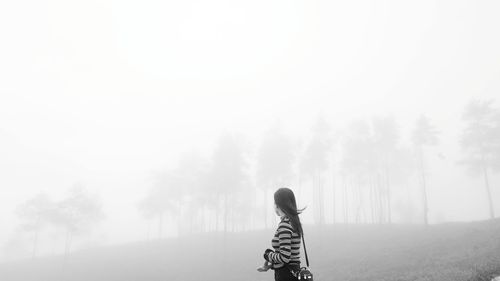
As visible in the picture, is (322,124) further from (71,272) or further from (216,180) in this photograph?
(71,272)

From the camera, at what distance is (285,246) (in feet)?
16.0

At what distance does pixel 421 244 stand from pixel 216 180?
2092 centimetres

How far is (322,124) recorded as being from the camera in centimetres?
4047

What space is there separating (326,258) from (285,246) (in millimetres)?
23653

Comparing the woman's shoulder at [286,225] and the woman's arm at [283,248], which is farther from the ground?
the woman's shoulder at [286,225]

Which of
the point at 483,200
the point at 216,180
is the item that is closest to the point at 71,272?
the point at 216,180

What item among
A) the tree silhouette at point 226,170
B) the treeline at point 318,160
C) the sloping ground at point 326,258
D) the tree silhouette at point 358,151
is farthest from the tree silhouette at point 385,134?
the tree silhouette at point 226,170

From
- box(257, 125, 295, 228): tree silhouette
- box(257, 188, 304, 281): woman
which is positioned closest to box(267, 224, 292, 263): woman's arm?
box(257, 188, 304, 281): woman

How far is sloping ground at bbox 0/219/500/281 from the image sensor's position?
51.1ft

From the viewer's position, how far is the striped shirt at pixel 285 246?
191 inches

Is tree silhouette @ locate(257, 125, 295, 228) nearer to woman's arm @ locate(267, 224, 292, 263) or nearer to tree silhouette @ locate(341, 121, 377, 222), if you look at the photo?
tree silhouette @ locate(341, 121, 377, 222)

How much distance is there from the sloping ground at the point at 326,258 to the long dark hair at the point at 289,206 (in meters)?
8.24

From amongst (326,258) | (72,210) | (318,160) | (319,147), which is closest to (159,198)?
(72,210)

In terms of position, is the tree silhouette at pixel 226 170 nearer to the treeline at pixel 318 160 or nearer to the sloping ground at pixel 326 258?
the treeline at pixel 318 160
